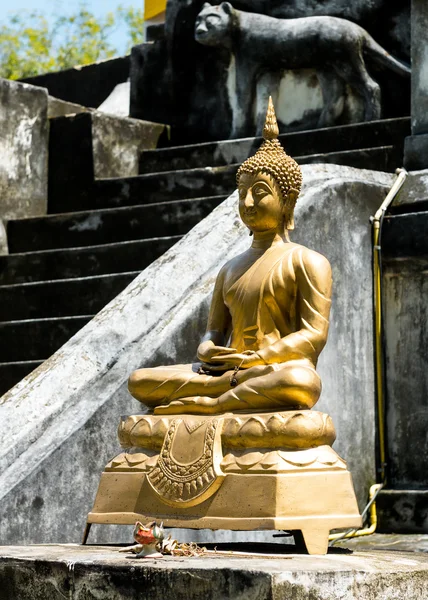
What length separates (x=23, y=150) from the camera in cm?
1059

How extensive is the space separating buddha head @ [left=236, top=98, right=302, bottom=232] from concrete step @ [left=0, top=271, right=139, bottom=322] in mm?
2618

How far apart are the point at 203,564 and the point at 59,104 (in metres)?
6.99

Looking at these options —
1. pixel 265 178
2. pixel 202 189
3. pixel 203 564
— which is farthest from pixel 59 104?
pixel 203 564

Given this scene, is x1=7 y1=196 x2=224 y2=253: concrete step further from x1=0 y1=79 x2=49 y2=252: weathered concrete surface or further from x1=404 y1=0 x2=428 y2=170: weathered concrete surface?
x1=404 y1=0 x2=428 y2=170: weathered concrete surface

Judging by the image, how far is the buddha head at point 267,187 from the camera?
235 inches

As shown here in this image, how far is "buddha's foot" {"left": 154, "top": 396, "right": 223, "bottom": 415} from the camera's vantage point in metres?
5.77

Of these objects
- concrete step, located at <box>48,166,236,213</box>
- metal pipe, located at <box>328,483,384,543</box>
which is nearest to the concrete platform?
metal pipe, located at <box>328,483,384,543</box>

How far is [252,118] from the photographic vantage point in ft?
36.2

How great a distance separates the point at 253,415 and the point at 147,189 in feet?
15.8

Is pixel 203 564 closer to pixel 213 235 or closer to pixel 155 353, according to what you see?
pixel 155 353

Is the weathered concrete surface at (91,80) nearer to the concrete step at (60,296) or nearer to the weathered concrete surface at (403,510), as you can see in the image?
the concrete step at (60,296)

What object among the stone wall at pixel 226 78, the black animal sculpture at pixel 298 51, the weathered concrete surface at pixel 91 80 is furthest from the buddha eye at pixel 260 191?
the weathered concrete surface at pixel 91 80

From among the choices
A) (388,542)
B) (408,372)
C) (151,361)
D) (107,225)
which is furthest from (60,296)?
(388,542)

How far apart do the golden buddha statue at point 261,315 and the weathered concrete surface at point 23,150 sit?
4.65 m
